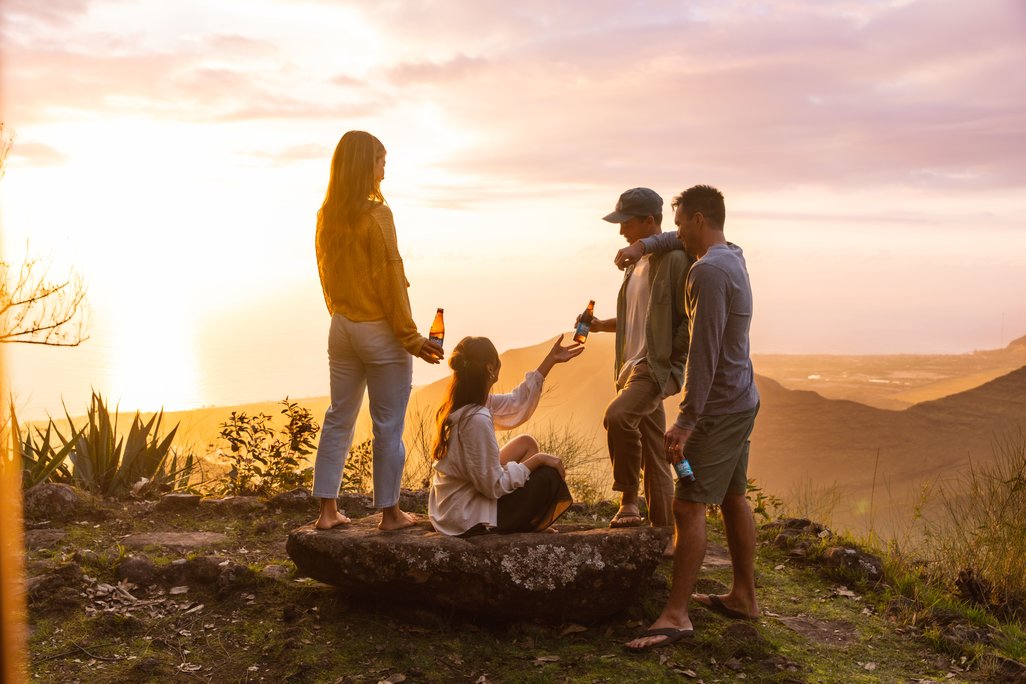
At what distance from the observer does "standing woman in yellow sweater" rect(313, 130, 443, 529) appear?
4.94 meters

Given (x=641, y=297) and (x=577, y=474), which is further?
(x=577, y=474)

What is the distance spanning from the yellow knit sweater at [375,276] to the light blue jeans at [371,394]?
3.7 inches

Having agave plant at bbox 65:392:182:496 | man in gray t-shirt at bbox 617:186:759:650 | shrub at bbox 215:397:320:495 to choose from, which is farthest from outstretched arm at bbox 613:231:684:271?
agave plant at bbox 65:392:182:496

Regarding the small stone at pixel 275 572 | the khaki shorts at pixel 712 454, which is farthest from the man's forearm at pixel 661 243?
the small stone at pixel 275 572

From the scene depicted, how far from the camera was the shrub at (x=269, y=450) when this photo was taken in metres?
8.03

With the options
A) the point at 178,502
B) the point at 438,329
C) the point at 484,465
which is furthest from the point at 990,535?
Result: the point at 178,502

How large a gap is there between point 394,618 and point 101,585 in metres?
2.01

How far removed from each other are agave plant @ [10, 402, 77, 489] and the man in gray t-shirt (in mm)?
5686

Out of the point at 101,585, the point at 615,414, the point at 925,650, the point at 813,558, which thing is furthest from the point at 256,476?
the point at 925,650

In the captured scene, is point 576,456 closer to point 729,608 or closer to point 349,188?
point 729,608

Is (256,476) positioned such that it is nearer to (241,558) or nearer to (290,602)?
(241,558)

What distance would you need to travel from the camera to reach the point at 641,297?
5.39 metres

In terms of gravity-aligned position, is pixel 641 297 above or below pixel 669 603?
above

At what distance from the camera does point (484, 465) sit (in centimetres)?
482
